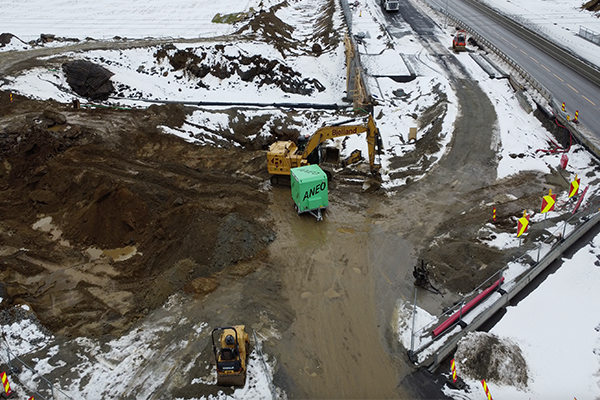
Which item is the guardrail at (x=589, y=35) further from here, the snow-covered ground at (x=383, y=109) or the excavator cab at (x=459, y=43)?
the excavator cab at (x=459, y=43)

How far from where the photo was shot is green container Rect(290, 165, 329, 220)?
61.1 feet

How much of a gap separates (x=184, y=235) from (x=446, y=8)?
148ft

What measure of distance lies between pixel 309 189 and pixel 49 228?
11643mm

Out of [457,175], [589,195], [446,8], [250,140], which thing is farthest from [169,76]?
[446,8]

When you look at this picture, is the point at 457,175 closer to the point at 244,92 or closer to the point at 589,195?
the point at 589,195

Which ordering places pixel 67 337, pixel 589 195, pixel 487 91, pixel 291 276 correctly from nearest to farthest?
pixel 67 337 < pixel 291 276 < pixel 589 195 < pixel 487 91

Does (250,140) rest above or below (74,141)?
below

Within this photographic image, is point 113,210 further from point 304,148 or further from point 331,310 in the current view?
point 331,310

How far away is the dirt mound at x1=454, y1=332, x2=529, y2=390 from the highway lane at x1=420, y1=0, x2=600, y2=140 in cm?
1635

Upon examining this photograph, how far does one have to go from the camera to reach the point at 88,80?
2944cm

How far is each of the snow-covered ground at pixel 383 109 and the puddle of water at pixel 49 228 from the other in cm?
566

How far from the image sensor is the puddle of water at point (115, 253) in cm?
1836

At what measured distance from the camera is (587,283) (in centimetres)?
1490

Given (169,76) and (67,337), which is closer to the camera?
(67,337)
